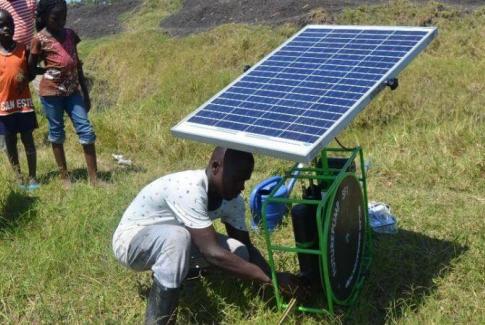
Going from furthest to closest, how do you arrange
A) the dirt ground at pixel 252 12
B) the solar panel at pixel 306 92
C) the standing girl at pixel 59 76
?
1. the dirt ground at pixel 252 12
2. the standing girl at pixel 59 76
3. the solar panel at pixel 306 92

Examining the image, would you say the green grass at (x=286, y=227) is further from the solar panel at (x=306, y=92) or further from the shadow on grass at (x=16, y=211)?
the solar panel at (x=306, y=92)

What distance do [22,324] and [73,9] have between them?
78.0 ft

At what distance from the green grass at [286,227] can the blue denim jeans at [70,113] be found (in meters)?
0.46

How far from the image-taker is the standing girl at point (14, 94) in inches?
225

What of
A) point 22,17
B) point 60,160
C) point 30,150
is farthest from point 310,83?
point 22,17

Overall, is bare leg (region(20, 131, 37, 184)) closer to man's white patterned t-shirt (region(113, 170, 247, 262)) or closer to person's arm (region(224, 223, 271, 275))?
man's white patterned t-shirt (region(113, 170, 247, 262))

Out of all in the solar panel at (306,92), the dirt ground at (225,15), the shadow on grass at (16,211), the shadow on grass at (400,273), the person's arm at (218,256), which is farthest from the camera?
the dirt ground at (225,15)

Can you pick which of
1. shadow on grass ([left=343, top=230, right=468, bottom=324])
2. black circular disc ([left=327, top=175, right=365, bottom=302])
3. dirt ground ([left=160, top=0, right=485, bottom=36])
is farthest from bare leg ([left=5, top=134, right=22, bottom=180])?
dirt ground ([left=160, top=0, right=485, bottom=36])

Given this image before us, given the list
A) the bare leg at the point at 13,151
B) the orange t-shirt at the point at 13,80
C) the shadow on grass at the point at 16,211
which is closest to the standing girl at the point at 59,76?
the orange t-shirt at the point at 13,80

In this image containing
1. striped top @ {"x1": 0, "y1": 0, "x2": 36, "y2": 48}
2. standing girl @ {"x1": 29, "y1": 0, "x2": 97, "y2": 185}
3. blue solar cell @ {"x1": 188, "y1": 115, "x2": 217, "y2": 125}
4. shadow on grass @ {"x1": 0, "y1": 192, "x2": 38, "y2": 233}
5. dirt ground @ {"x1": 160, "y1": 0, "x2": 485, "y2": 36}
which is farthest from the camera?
dirt ground @ {"x1": 160, "y1": 0, "x2": 485, "y2": 36}

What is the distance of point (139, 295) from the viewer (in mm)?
3914

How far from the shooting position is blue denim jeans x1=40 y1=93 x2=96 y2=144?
5793mm

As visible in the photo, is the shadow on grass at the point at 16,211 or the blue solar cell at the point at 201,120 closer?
the blue solar cell at the point at 201,120

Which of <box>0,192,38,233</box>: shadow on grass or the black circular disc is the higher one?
the black circular disc
